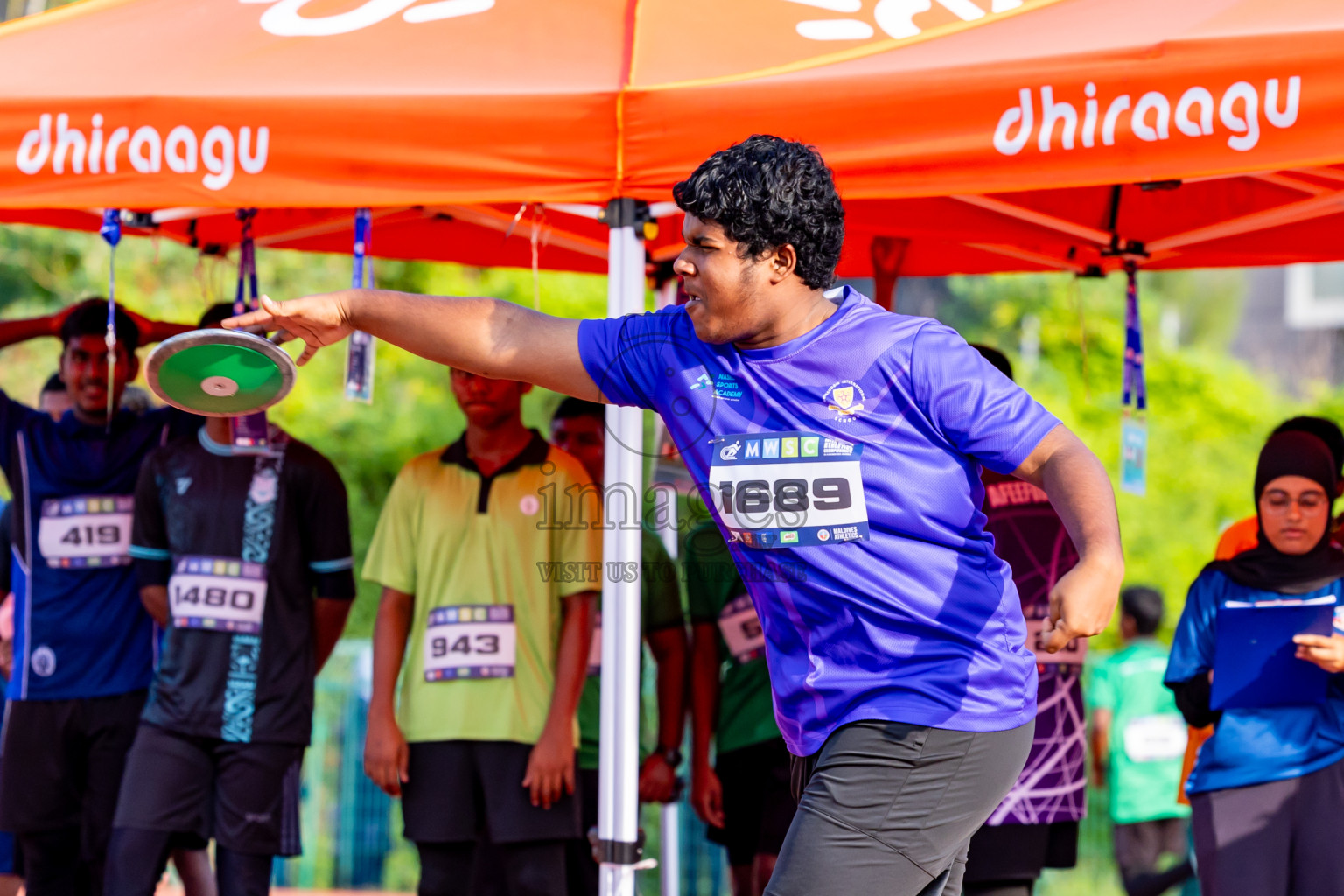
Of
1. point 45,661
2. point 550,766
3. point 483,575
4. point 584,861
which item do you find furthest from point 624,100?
point 45,661

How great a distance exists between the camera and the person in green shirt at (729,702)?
4.61 metres

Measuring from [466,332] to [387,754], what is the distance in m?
1.92

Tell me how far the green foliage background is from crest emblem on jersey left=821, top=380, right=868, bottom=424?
8.38 metres

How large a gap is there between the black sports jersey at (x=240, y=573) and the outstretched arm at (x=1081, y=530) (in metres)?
2.68

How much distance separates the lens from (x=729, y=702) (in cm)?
468

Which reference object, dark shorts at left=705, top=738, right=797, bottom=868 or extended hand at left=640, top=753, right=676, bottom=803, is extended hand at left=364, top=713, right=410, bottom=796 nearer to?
extended hand at left=640, top=753, right=676, bottom=803

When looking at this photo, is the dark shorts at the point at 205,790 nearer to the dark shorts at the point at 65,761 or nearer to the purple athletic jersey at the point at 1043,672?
the dark shorts at the point at 65,761

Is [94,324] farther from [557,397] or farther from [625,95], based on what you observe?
[557,397]

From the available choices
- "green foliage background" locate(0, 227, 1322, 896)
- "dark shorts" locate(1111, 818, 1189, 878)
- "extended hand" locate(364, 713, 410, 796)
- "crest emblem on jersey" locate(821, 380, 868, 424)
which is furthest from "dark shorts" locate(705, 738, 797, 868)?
"green foliage background" locate(0, 227, 1322, 896)

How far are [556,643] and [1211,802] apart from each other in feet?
6.12

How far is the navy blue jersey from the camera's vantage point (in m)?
4.61

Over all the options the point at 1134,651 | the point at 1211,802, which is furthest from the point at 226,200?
the point at 1134,651

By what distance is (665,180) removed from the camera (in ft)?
10.7

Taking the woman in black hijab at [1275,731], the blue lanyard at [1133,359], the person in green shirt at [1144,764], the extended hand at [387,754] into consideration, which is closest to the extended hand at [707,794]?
the extended hand at [387,754]
